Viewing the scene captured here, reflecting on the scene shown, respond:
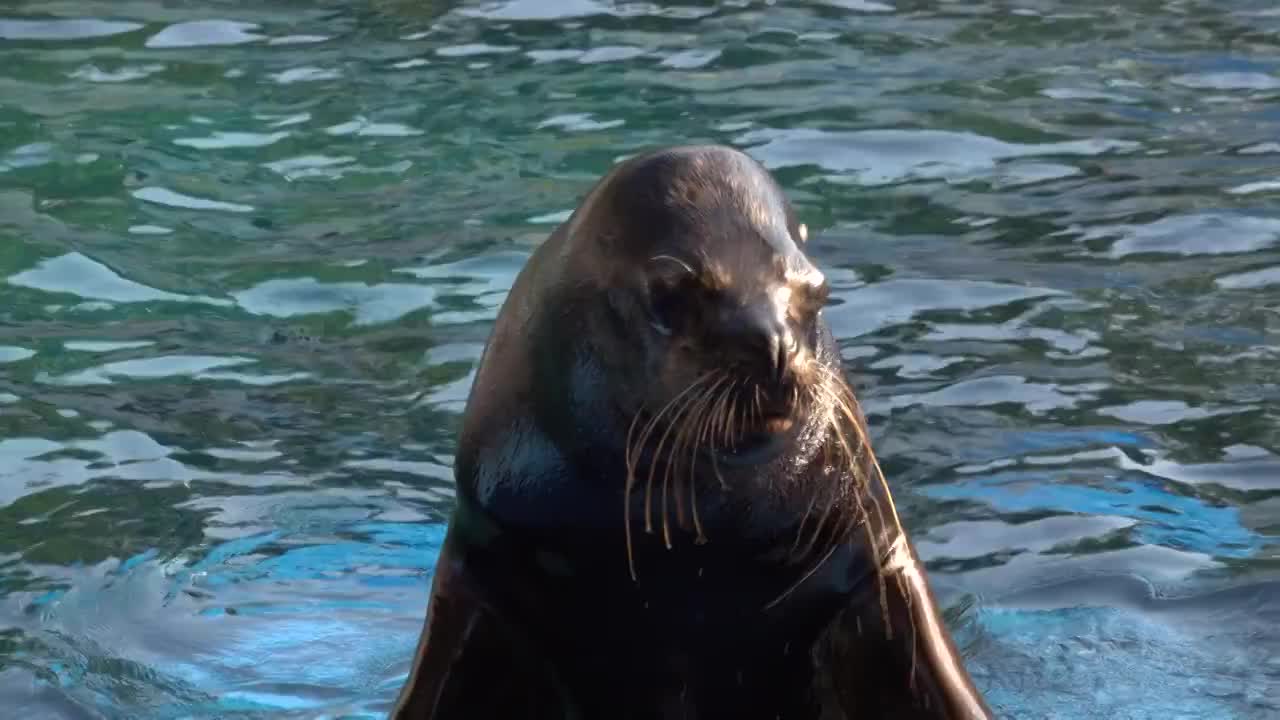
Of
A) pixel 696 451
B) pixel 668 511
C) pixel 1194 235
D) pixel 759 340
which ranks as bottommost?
pixel 1194 235

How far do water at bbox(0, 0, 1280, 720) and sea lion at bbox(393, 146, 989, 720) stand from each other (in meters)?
1.05

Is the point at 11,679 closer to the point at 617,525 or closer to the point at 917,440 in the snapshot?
the point at 617,525

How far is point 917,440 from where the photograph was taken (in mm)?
6219

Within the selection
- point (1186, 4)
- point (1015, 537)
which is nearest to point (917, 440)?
point (1015, 537)

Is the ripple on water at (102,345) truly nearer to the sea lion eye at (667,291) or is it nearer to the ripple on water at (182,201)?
the ripple on water at (182,201)

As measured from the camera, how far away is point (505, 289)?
300 inches

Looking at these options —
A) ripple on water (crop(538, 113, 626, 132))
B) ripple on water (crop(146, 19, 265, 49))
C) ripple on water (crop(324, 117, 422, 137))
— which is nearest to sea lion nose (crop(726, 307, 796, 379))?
ripple on water (crop(538, 113, 626, 132))

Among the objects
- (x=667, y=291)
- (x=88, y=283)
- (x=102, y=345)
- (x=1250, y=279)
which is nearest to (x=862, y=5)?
(x=1250, y=279)

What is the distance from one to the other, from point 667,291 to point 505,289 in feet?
13.7

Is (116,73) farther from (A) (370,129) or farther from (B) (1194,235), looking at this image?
(B) (1194,235)

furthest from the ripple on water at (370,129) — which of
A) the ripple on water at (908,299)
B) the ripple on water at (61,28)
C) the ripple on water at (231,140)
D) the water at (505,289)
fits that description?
the ripple on water at (908,299)

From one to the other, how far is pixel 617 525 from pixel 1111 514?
260 cm

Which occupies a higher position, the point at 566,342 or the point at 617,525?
the point at 566,342

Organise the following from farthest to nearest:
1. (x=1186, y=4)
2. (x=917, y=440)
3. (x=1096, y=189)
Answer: (x=1186, y=4) → (x=1096, y=189) → (x=917, y=440)
